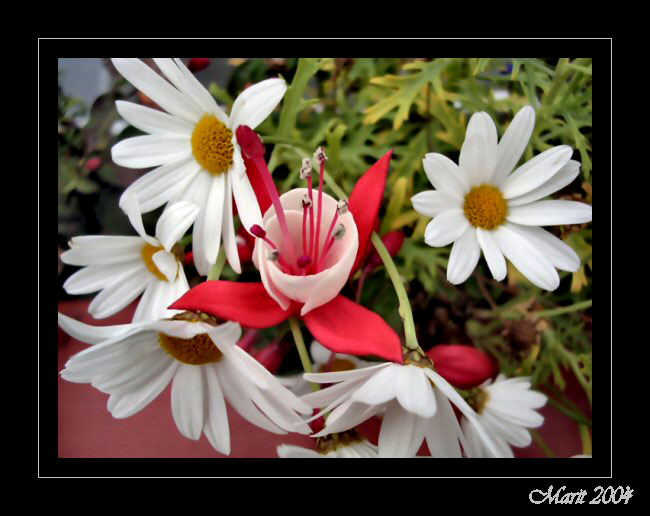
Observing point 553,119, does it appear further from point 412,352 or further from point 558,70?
point 412,352

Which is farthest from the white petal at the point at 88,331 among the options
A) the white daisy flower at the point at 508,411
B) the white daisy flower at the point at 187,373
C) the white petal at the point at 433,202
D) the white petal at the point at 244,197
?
the white daisy flower at the point at 508,411

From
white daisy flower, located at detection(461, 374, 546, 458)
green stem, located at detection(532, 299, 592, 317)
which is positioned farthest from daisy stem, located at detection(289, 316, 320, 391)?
green stem, located at detection(532, 299, 592, 317)

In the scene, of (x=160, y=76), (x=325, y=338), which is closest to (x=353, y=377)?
(x=325, y=338)

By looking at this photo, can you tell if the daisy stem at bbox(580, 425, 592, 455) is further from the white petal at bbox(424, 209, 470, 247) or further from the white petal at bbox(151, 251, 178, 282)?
the white petal at bbox(151, 251, 178, 282)

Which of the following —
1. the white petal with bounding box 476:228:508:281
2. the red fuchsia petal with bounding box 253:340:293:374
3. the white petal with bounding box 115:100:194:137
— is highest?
the white petal with bounding box 115:100:194:137

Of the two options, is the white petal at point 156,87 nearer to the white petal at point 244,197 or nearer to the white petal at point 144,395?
the white petal at point 244,197

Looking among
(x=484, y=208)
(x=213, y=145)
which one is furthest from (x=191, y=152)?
(x=484, y=208)

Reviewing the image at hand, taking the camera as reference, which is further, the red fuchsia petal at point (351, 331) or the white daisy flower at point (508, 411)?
the white daisy flower at point (508, 411)
